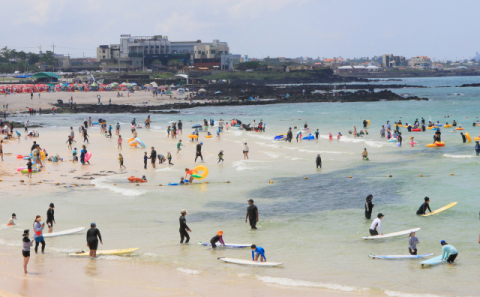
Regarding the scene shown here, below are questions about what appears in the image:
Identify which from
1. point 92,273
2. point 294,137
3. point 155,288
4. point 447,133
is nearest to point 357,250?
point 155,288

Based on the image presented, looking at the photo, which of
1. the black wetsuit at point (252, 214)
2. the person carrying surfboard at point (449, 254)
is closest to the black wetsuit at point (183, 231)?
the black wetsuit at point (252, 214)

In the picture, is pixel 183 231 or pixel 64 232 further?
pixel 64 232

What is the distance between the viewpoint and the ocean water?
41.6ft

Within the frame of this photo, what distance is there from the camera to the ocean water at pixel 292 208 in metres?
12.7

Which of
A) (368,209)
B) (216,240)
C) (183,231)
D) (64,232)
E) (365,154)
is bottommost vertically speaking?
(64,232)

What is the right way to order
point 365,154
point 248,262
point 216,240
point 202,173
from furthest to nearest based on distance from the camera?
point 365,154
point 202,173
point 216,240
point 248,262

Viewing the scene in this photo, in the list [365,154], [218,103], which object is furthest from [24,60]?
[365,154]

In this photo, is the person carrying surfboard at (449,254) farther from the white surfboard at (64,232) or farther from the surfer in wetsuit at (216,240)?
the white surfboard at (64,232)

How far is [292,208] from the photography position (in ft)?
65.2

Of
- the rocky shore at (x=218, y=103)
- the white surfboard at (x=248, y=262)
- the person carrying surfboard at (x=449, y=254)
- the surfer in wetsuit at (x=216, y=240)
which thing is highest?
the rocky shore at (x=218, y=103)

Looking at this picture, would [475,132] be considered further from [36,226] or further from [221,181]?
[36,226]

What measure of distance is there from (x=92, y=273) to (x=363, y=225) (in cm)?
944

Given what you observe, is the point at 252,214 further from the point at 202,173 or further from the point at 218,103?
the point at 218,103

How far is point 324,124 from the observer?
180ft
